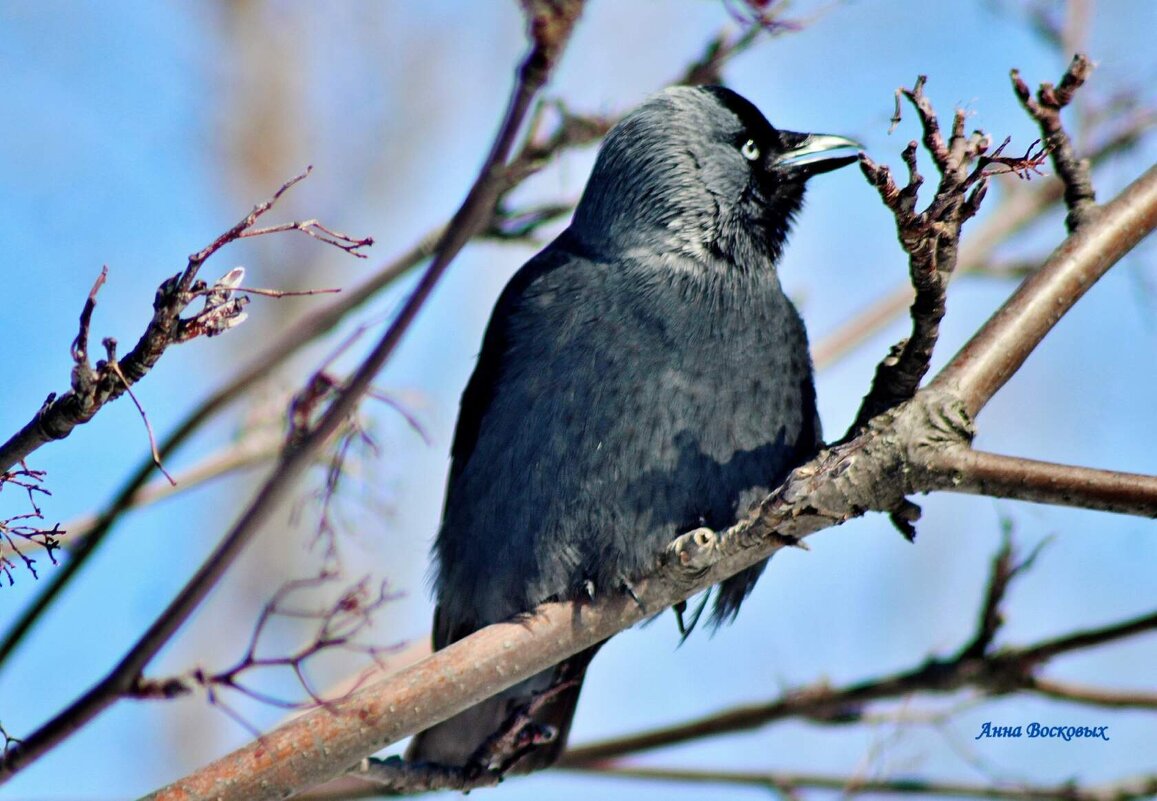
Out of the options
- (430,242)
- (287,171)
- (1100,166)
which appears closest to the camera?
(430,242)

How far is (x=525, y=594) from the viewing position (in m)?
3.89

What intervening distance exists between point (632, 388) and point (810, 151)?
1292 mm

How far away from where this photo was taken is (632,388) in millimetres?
3838

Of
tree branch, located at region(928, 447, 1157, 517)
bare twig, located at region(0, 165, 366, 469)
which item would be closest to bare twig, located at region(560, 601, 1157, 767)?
tree branch, located at region(928, 447, 1157, 517)

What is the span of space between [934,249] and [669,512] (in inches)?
54.1

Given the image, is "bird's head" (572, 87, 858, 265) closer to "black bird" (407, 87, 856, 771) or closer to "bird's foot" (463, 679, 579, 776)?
"black bird" (407, 87, 856, 771)

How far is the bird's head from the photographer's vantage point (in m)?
4.34

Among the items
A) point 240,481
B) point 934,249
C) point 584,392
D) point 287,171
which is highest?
point 287,171

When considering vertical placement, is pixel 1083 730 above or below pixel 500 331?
below

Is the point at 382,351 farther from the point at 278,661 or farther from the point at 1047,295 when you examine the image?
the point at 1047,295

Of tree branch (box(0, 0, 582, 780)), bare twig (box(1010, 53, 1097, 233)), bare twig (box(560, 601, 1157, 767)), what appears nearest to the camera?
tree branch (box(0, 0, 582, 780))

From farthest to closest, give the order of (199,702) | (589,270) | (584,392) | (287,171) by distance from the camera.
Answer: (287,171)
(199,702)
(589,270)
(584,392)

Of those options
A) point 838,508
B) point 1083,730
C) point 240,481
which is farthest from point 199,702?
point 838,508

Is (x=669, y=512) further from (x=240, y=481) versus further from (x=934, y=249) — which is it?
(x=240, y=481)
